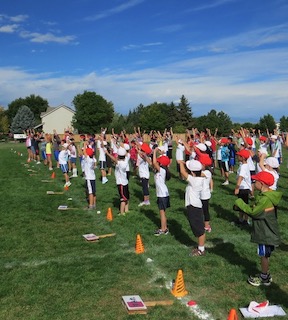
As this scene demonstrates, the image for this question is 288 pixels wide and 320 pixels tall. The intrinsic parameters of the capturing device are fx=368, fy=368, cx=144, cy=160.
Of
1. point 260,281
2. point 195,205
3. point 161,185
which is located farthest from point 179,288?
point 161,185

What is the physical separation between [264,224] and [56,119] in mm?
98566

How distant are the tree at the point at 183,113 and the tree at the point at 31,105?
45564 mm

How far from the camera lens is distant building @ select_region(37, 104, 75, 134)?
99.2 m

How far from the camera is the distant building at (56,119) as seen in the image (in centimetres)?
9919

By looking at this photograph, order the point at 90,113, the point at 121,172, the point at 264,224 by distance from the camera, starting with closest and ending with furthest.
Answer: the point at 264,224, the point at 121,172, the point at 90,113

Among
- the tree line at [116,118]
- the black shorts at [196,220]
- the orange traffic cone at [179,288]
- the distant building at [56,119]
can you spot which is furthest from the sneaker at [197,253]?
the distant building at [56,119]

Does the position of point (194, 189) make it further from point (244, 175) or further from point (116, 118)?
point (116, 118)

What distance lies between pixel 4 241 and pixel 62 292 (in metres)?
3.35

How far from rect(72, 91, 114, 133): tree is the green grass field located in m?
80.2

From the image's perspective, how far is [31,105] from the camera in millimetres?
113125

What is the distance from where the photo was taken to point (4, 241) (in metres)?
8.58

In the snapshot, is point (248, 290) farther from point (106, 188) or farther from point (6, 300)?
point (106, 188)

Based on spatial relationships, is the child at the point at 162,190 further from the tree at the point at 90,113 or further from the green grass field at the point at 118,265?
the tree at the point at 90,113

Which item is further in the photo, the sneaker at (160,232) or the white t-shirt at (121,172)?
the white t-shirt at (121,172)
